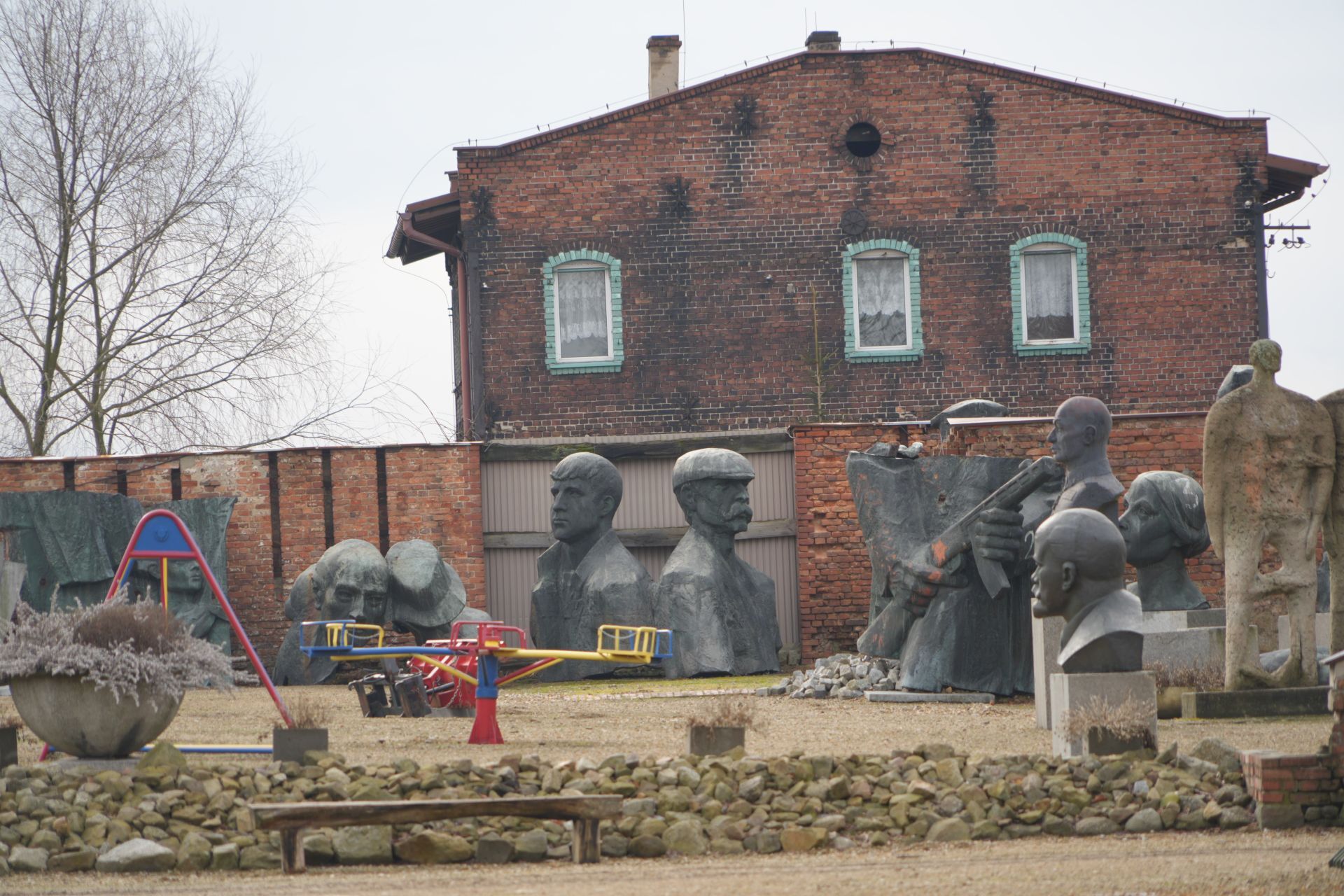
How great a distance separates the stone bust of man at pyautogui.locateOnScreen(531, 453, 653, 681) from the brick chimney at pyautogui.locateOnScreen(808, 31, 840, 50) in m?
10.4

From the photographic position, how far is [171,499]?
839 inches

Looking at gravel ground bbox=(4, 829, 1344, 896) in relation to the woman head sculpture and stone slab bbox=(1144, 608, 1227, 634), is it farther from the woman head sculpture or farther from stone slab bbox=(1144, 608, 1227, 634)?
the woman head sculpture

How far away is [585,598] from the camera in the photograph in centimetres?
2003

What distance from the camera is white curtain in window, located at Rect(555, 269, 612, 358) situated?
26594mm

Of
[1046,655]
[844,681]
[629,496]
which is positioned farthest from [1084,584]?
[629,496]

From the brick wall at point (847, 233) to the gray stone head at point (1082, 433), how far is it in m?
12.9

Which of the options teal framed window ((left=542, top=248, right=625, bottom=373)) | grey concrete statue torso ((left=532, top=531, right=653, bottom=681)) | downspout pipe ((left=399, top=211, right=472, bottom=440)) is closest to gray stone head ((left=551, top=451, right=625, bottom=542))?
grey concrete statue torso ((left=532, top=531, right=653, bottom=681))

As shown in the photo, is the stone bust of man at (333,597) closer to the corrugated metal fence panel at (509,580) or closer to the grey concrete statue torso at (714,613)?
the corrugated metal fence panel at (509,580)

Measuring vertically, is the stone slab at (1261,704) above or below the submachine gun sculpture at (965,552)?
below

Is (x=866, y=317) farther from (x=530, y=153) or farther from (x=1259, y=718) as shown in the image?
→ (x=1259, y=718)

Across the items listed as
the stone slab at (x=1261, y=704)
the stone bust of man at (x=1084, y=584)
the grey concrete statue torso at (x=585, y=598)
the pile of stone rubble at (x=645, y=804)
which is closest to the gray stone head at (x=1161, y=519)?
the stone slab at (x=1261, y=704)

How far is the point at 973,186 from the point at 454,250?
7.40 metres

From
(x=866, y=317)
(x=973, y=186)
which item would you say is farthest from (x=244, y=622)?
(x=973, y=186)

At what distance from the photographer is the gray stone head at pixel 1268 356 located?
13086 mm
